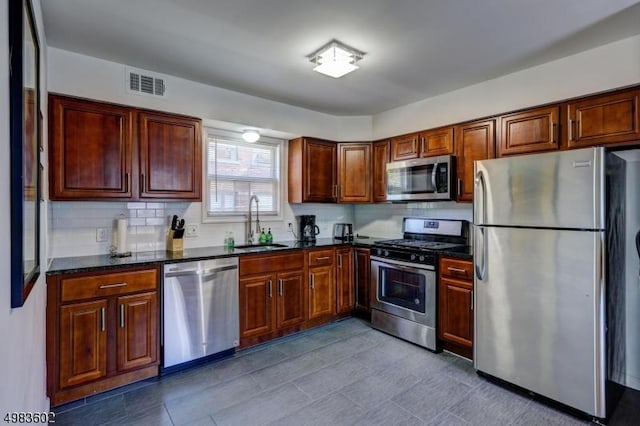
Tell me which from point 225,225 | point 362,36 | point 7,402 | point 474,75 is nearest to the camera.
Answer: point 7,402

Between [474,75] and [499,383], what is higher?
[474,75]

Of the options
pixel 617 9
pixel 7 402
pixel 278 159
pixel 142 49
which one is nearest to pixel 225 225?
pixel 278 159

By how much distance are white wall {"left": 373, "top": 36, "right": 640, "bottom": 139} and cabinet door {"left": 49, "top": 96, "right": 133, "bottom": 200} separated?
2961 millimetres

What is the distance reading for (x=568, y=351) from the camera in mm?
2244

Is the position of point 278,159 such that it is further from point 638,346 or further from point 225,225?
point 638,346

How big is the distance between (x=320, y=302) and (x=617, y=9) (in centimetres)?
338

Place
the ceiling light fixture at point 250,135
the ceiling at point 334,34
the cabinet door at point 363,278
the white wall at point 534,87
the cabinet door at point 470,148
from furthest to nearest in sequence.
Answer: the cabinet door at point 363,278
the ceiling light fixture at point 250,135
the cabinet door at point 470,148
the white wall at point 534,87
the ceiling at point 334,34

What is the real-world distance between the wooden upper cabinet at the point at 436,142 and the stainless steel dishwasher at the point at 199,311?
7.59ft

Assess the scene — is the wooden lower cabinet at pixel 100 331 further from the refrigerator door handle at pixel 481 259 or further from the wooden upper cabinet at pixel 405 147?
the wooden upper cabinet at pixel 405 147

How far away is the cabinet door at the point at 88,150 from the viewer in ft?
8.20

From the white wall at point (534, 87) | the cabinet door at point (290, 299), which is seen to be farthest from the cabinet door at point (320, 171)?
the cabinet door at point (290, 299)

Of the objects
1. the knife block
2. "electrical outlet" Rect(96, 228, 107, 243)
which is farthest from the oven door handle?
"electrical outlet" Rect(96, 228, 107, 243)

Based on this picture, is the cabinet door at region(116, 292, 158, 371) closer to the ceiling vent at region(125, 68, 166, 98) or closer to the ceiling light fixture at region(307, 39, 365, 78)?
the ceiling vent at region(125, 68, 166, 98)

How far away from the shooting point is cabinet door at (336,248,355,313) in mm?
3953
